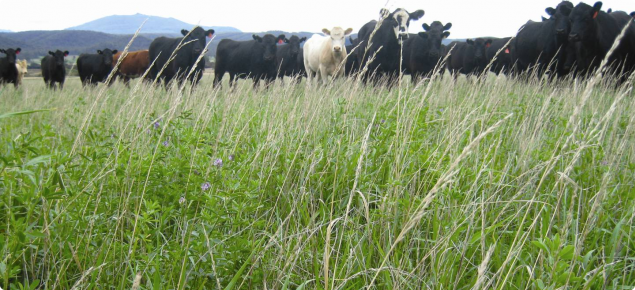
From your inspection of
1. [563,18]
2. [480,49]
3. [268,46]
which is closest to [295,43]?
[268,46]

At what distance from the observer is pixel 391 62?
11086 millimetres

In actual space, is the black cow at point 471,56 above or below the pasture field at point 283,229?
above

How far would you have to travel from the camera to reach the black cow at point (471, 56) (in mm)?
17891

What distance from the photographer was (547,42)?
9.84 metres

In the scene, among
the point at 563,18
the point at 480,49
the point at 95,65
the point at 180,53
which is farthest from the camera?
the point at 480,49

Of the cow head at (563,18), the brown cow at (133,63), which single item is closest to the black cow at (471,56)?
the cow head at (563,18)

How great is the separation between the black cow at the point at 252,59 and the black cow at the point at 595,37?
7.62 m

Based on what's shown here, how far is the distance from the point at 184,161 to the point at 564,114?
348cm

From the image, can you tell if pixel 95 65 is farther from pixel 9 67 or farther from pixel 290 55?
pixel 290 55

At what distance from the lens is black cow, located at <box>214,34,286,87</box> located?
13789 millimetres

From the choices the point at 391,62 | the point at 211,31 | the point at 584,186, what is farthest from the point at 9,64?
the point at 584,186

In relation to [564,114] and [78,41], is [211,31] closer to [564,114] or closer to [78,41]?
[564,114]

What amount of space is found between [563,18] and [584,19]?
1.67 feet

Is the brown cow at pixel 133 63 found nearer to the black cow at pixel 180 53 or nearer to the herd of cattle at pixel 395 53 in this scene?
the herd of cattle at pixel 395 53
